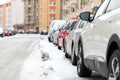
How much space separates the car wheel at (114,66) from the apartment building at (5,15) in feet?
536

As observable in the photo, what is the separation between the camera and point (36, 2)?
481ft

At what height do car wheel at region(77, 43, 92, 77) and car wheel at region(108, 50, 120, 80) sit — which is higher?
car wheel at region(108, 50, 120, 80)

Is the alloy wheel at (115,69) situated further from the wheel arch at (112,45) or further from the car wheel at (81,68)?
the car wheel at (81,68)

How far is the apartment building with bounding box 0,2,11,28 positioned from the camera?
17248 centimetres

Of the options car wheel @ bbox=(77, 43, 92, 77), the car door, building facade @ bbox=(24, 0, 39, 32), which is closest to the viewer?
the car door

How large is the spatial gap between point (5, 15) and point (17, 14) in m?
22.5

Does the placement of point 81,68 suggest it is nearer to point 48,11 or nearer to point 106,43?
point 106,43

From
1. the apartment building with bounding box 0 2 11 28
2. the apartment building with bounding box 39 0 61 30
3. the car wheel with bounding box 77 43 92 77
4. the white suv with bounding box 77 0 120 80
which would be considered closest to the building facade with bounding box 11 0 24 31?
the apartment building with bounding box 0 2 11 28

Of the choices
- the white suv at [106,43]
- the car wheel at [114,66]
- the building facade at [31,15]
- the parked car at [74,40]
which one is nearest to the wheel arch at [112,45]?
the white suv at [106,43]

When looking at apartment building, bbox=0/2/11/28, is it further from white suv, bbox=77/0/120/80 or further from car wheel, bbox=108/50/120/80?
car wheel, bbox=108/50/120/80

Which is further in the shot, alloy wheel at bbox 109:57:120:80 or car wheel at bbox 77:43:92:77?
car wheel at bbox 77:43:92:77

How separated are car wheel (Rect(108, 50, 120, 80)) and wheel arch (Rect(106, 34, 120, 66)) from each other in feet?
0.42

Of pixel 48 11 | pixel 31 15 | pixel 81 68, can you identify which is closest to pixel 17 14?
pixel 31 15

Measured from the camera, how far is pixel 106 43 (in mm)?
7086
